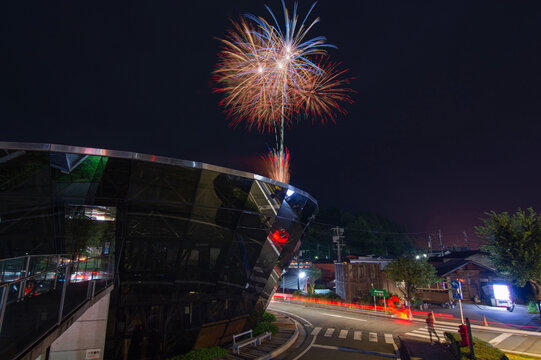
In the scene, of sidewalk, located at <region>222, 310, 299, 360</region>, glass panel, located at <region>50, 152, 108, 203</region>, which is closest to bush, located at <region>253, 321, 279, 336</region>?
sidewalk, located at <region>222, 310, 299, 360</region>

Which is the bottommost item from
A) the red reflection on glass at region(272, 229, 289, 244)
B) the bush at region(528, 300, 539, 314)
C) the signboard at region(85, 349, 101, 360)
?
the bush at region(528, 300, 539, 314)

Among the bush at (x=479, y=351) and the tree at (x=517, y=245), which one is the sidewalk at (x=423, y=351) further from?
the tree at (x=517, y=245)

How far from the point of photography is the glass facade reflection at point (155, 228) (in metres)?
10.0

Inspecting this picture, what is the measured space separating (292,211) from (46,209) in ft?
37.8

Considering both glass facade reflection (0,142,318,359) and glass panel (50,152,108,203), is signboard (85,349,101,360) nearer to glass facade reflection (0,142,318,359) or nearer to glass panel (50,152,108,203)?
glass facade reflection (0,142,318,359)

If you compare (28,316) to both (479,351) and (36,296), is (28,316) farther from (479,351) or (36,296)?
(479,351)

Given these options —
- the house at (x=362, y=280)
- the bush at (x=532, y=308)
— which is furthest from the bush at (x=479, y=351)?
the house at (x=362, y=280)

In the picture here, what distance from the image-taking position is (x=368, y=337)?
19.1 metres

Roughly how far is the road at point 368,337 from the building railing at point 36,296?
11750 mm

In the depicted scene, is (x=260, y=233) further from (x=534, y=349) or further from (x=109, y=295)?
(x=534, y=349)

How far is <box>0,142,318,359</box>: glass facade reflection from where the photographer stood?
32.9 feet

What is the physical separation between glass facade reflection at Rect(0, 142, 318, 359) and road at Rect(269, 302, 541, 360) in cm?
539

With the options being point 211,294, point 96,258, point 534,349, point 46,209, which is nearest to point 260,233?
point 211,294

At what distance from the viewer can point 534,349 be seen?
14.9m
